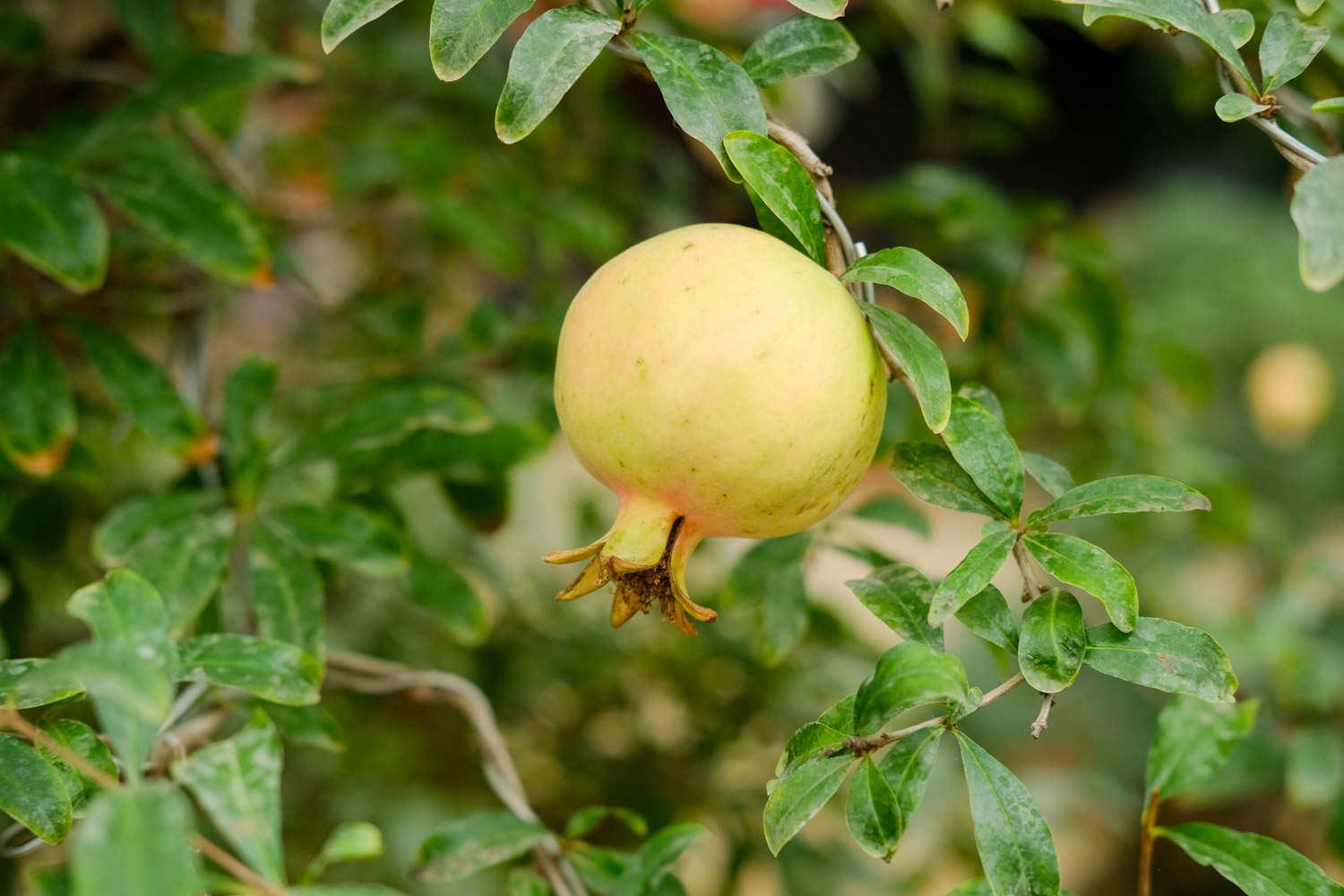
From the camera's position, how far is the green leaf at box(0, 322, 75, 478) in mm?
696

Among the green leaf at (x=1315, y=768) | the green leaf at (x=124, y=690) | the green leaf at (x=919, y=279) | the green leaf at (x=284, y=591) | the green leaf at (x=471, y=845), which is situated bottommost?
the green leaf at (x=1315, y=768)

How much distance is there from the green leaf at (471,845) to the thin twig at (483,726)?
17 mm

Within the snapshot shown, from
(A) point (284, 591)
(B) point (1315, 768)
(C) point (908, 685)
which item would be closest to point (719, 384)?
(C) point (908, 685)

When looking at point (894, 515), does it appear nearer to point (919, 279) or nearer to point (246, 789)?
point (919, 279)

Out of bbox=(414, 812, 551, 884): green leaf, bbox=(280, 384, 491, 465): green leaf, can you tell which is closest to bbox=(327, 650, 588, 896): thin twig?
bbox=(414, 812, 551, 884): green leaf

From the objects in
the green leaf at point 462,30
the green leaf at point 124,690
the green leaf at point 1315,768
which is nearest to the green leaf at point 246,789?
the green leaf at point 124,690

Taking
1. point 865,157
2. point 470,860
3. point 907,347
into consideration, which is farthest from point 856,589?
point 865,157

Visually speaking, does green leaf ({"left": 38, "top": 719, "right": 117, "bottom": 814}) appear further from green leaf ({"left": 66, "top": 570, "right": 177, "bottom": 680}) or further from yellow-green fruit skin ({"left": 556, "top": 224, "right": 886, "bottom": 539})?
yellow-green fruit skin ({"left": 556, "top": 224, "right": 886, "bottom": 539})

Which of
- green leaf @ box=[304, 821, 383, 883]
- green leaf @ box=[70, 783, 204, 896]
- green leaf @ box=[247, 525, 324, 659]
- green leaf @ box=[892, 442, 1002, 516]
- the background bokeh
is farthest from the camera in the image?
the background bokeh

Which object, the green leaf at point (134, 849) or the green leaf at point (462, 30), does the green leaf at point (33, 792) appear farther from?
the green leaf at point (462, 30)

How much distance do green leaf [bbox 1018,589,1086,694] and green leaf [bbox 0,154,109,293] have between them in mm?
535

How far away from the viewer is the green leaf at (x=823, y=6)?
463 millimetres

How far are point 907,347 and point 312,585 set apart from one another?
374 mm

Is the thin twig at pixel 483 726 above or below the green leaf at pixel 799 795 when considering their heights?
below
